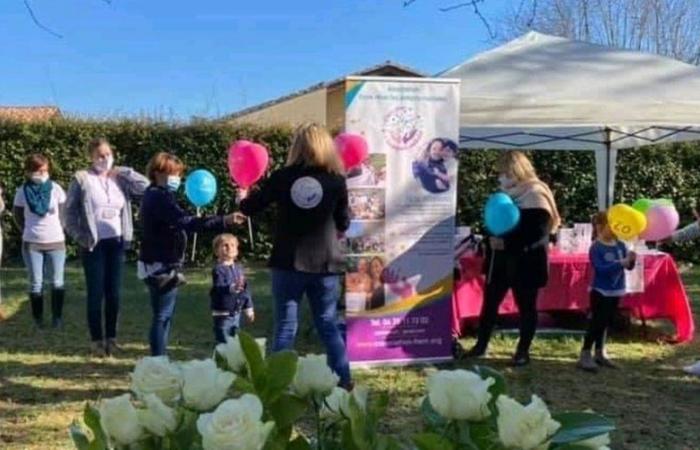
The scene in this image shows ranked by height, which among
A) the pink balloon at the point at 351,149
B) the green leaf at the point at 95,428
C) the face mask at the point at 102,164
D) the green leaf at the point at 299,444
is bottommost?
the green leaf at the point at 299,444

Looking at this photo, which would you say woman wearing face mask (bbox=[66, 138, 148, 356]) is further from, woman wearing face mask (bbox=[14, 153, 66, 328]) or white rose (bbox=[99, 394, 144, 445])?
white rose (bbox=[99, 394, 144, 445])

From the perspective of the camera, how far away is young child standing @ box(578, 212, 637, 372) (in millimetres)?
6262

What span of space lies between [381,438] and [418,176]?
4782 millimetres

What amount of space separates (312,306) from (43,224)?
10.9 feet

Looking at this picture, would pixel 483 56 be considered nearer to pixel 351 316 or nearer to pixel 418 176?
pixel 418 176

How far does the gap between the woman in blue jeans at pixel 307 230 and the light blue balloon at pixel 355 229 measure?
31.5 inches

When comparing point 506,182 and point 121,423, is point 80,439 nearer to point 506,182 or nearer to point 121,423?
point 121,423

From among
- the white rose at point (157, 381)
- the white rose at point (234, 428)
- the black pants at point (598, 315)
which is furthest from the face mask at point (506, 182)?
the white rose at point (234, 428)

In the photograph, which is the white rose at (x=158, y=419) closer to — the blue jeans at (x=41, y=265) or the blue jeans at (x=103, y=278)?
the blue jeans at (x=103, y=278)

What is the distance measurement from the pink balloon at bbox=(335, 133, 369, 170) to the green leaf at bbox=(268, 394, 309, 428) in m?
4.23

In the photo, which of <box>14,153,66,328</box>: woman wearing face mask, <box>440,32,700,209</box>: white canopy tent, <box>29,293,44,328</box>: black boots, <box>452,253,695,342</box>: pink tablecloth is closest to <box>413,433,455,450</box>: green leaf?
<box>452,253,695,342</box>: pink tablecloth

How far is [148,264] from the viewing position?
18.1 ft

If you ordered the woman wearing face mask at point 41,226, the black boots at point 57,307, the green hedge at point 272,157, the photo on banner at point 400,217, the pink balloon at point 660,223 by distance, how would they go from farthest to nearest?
the green hedge at point 272,157, the black boots at point 57,307, the woman wearing face mask at point 41,226, the pink balloon at point 660,223, the photo on banner at point 400,217

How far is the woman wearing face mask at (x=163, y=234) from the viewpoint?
5.38 m
